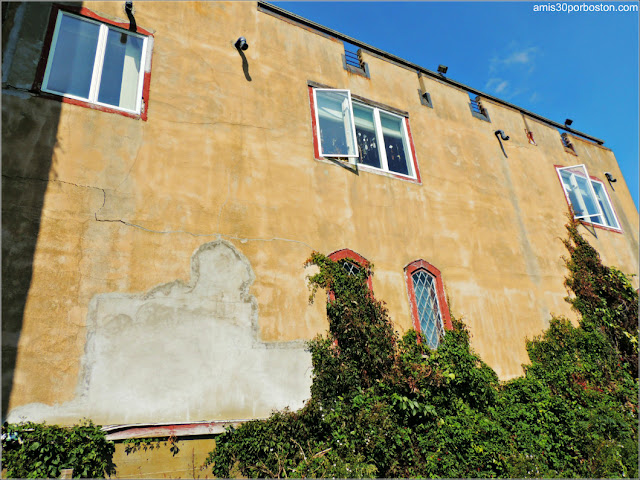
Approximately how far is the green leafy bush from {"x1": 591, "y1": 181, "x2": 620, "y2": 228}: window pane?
1360 centimetres

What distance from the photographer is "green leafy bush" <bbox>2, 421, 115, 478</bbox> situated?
387cm

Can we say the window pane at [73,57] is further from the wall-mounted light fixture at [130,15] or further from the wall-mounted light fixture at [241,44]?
the wall-mounted light fixture at [241,44]

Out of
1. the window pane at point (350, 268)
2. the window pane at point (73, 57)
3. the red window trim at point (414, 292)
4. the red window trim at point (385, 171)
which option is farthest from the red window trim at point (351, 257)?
the window pane at point (73, 57)

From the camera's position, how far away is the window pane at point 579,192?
452 inches

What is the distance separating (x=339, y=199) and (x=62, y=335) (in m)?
4.62

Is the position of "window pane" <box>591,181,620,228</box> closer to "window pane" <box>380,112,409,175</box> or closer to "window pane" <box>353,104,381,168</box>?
"window pane" <box>380,112,409,175</box>

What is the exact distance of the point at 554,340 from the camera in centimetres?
849

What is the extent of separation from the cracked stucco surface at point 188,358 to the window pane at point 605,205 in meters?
11.2

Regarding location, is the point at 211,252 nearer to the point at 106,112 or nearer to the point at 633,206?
the point at 106,112

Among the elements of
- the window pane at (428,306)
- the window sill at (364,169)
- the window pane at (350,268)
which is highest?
the window sill at (364,169)

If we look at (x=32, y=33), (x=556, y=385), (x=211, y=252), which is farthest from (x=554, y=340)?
(x=32, y=33)

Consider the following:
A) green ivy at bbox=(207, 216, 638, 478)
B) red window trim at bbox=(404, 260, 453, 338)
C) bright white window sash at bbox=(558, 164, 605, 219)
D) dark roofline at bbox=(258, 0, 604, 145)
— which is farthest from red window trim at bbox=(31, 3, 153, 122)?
bright white window sash at bbox=(558, 164, 605, 219)

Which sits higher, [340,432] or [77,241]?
[77,241]

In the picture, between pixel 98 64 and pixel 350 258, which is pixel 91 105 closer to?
pixel 98 64
